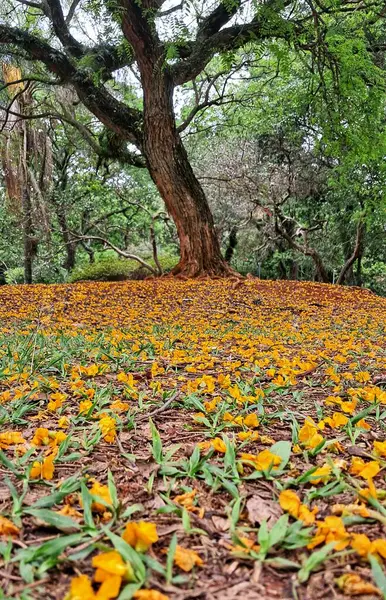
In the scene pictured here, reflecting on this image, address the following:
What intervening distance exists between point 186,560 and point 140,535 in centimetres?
9

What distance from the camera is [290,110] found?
30.7ft

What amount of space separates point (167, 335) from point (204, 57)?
421 cm

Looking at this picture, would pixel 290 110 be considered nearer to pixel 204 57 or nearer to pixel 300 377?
pixel 204 57

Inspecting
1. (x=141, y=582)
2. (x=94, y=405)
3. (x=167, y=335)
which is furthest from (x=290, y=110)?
(x=141, y=582)

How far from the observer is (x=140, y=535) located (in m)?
0.75

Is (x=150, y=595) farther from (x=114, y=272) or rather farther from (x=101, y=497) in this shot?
(x=114, y=272)

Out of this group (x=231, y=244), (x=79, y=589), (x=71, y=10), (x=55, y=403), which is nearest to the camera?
(x=79, y=589)

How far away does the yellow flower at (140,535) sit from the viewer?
29.4 inches

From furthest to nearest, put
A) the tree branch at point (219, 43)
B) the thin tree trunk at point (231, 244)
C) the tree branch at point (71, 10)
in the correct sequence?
the thin tree trunk at point (231, 244), the tree branch at point (71, 10), the tree branch at point (219, 43)

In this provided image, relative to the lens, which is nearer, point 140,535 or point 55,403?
point 140,535

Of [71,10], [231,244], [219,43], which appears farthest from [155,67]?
[231,244]

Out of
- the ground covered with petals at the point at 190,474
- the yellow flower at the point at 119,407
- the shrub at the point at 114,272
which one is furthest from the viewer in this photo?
the shrub at the point at 114,272

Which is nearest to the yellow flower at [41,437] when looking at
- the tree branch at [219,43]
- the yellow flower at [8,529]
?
the yellow flower at [8,529]

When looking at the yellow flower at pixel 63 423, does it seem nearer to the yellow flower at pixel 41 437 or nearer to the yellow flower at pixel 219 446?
the yellow flower at pixel 41 437
